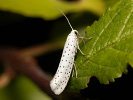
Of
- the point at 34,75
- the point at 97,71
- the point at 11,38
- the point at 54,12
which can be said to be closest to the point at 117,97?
the point at 97,71

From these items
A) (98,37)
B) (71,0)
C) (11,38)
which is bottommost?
(11,38)

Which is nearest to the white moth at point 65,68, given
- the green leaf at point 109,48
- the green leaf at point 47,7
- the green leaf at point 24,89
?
the green leaf at point 109,48

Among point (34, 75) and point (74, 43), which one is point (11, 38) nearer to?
point (34, 75)

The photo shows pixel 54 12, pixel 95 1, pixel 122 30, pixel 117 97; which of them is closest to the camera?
pixel 122 30

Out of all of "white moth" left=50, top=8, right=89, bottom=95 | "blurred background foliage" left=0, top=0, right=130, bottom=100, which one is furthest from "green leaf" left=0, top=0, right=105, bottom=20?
"white moth" left=50, top=8, right=89, bottom=95

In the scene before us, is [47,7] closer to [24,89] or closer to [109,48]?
[24,89]

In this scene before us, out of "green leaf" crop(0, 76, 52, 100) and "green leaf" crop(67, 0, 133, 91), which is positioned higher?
"green leaf" crop(67, 0, 133, 91)

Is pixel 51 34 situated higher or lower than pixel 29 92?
higher

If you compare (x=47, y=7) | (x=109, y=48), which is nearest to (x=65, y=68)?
(x=109, y=48)

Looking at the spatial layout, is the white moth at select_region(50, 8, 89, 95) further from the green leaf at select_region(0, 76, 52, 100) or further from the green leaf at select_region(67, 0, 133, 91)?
the green leaf at select_region(0, 76, 52, 100)
